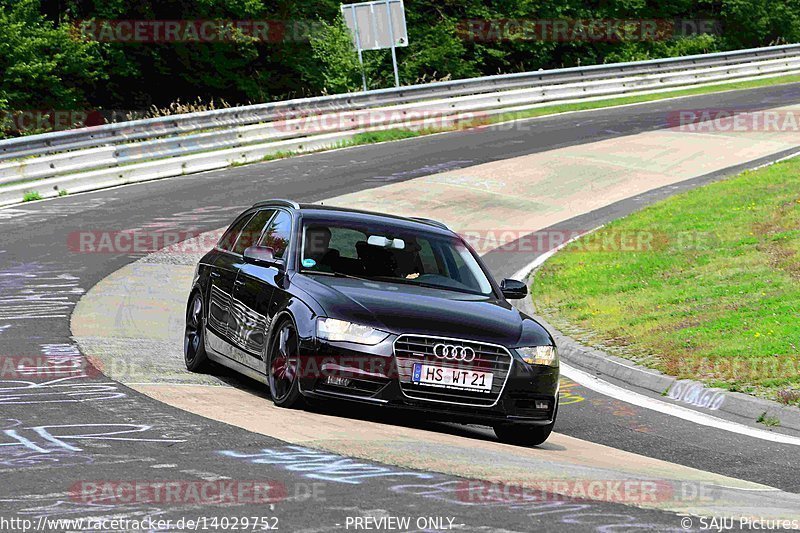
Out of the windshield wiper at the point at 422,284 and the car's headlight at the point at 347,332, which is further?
the windshield wiper at the point at 422,284

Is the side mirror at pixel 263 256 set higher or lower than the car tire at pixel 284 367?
higher

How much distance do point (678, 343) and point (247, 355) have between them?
5293 mm

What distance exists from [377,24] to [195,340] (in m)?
25.7

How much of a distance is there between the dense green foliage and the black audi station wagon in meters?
29.1

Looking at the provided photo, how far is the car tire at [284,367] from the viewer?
29.2ft

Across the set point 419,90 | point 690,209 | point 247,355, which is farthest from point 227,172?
point 247,355

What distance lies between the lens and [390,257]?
33.1 ft

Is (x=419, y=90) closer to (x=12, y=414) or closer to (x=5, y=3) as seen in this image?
(x=5, y=3)

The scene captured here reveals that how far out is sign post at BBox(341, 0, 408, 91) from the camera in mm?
35250

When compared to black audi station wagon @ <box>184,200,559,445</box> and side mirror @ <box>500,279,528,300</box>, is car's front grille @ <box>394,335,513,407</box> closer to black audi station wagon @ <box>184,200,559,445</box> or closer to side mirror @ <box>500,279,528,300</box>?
black audi station wagon @ <box>184,200,559,445</box>

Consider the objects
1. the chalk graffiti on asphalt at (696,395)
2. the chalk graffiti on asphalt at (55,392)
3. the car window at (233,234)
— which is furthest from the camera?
the car window at (233,234)

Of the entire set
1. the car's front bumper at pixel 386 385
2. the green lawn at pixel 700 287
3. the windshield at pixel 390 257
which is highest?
the windshield at pixel 390 257

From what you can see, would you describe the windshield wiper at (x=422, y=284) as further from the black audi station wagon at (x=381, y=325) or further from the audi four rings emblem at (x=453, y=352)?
the audi four rings emblem at (x=453, y=352)

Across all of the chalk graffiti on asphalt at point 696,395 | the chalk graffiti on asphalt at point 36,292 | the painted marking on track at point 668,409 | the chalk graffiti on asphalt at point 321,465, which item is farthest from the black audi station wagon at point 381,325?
the chalk graffiti on asphalt at point 36,292
